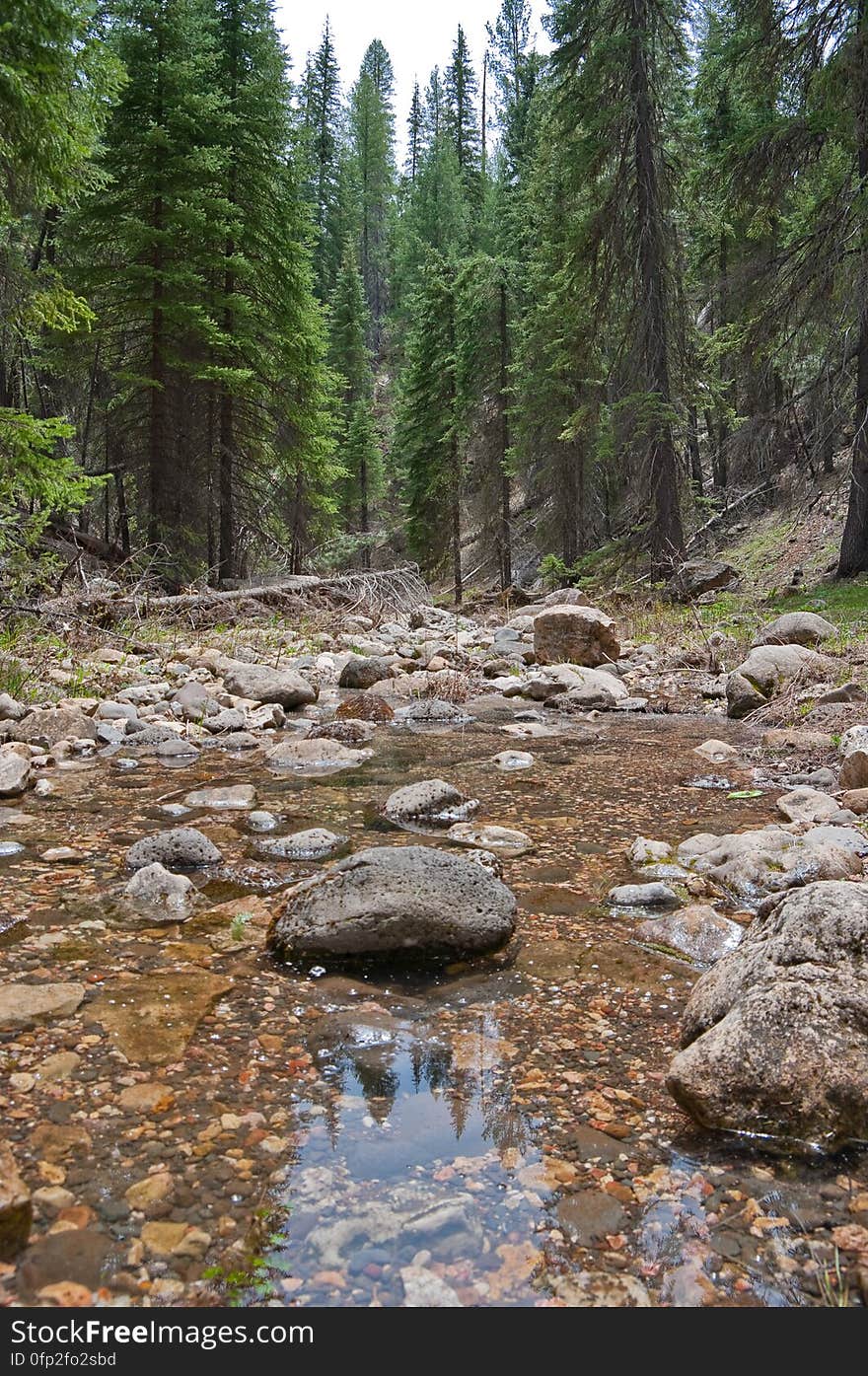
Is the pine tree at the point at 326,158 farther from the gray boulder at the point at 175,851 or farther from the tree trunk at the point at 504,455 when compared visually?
the gray boulder at the point at 175,851

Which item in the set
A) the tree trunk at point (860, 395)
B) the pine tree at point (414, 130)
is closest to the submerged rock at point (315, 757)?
the tree trunk at point (860, 395)

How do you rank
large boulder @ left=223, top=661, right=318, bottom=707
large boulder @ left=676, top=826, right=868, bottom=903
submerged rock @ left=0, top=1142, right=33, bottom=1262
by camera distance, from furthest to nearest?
1. large boulder @ left=223, top=661, right=318, bottom=707
2. large boulder @ left=676, top=826, right=868, bottom=903
3. submerged rock @ left=0, top=1142, right=33, bottom=1262

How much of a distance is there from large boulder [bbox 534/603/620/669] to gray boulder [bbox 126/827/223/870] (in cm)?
817

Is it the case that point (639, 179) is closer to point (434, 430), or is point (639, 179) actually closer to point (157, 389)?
point (157, 389)

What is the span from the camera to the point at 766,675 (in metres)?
8.24

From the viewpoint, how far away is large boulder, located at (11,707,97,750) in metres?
6.72

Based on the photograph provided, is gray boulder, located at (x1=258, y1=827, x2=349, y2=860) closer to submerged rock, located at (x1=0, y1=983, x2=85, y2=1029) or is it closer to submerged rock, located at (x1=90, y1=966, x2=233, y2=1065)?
submerged rock, located at (x1=90, y1=966, x2=233, y2=1065)

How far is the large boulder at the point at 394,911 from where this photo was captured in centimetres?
305

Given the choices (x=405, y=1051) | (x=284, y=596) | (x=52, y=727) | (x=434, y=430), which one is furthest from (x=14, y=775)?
(x=434, y=430)

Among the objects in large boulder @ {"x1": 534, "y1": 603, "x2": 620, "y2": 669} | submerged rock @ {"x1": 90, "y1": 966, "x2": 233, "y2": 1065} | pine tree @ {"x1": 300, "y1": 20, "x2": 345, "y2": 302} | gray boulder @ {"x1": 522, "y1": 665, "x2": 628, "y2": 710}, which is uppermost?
pine tree @ {"x1": 300, "y1": 20, "x2": 345, "y2": 302}

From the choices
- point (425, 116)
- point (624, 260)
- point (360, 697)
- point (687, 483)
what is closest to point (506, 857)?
point (360, 697)

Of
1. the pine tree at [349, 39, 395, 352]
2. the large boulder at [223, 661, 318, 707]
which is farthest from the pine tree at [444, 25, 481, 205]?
the large boulder at [223, 661, 318, 707]

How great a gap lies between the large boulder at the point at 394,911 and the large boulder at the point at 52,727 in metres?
4.36

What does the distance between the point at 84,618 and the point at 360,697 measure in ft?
12.2
